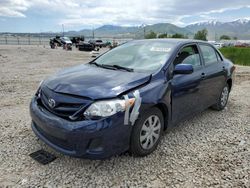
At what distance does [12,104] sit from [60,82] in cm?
290

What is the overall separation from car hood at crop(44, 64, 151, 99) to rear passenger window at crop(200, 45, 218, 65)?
182 centimetres

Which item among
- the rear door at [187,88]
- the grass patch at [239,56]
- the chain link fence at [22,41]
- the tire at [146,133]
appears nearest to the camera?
the tire at [146,133]

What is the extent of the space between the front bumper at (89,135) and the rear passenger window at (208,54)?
98.7 inches

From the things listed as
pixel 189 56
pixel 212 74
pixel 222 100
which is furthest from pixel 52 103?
pixel 222 100

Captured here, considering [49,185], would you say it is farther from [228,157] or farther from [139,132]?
[228,157]

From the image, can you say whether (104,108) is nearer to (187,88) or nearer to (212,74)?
(187,88)

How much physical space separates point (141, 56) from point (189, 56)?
90 cm

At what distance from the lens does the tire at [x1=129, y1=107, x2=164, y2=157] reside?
2.97 m

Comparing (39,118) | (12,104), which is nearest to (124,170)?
(39,118)

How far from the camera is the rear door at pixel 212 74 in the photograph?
4.45m

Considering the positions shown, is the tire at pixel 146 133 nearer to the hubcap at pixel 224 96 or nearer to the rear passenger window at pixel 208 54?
the rear passenger window at pixel 208 54

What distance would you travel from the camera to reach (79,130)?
8.49 feet

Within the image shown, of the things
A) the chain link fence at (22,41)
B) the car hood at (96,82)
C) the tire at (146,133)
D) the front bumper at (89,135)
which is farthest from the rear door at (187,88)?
the chain link fence at (22,41)

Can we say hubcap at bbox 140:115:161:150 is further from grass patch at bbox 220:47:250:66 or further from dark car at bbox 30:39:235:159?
grass patch at bbox 220:47:250:66
